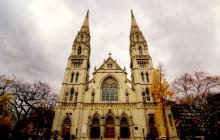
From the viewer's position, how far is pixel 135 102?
29.4 metres

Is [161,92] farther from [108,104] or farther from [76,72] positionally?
[76,72]

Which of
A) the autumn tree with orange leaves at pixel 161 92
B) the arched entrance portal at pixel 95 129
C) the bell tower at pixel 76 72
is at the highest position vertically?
the bell tower at pixel 76 72

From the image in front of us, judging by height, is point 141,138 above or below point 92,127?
below

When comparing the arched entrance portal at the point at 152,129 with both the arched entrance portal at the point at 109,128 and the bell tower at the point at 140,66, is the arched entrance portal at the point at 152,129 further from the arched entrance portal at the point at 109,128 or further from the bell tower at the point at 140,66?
the arched entrance portal at the point at 109,128

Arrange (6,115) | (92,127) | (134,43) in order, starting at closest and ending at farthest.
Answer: (6,115) → (92,127) → (134,43)

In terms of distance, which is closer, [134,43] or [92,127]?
[92,127]

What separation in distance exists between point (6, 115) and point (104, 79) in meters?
18.6

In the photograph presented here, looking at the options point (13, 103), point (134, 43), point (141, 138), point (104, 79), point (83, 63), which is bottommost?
point (141, 138)

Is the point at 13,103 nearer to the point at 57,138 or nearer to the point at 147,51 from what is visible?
the point at 57,138

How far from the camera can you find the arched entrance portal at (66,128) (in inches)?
1007

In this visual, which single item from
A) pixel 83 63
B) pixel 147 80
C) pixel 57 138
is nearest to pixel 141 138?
pixel 147 80

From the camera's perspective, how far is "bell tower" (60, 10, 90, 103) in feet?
98.6

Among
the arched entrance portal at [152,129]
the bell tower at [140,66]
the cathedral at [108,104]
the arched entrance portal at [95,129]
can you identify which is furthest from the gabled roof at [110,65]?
the arched entrance portal at [152,129]

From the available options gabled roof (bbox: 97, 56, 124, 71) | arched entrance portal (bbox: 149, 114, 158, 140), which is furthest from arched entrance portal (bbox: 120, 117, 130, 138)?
gabled roof (bbox: 97, 56, 124, 71)
